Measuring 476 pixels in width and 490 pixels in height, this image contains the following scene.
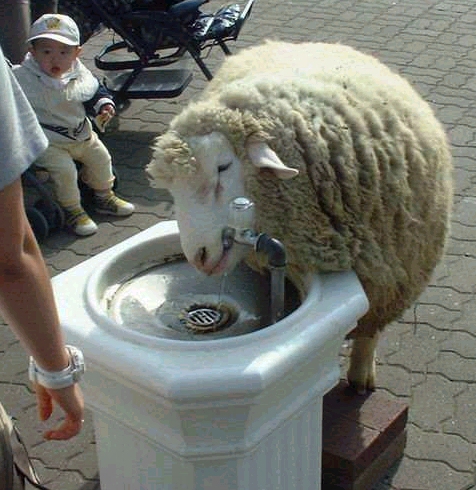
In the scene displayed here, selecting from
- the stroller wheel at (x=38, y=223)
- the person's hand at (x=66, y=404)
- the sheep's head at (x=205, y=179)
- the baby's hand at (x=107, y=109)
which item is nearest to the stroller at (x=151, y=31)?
the baby's hand at (x=107, y=109)

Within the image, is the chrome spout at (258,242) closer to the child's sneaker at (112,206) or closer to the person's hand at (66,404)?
the person's hand at (66,404)

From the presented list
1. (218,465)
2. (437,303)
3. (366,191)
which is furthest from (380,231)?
(437,303)

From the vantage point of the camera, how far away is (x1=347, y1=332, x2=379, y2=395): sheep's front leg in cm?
305

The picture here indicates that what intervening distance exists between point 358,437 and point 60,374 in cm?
128

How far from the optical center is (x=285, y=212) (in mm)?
2379

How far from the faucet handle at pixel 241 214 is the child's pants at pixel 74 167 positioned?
227 centimetres

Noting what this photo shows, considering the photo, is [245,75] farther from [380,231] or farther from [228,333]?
[228,333]

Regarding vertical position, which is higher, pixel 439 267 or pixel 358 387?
pixel 358 387

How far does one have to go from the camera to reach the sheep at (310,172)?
236cm

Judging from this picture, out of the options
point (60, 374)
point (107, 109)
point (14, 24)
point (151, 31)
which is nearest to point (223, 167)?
point (60, 374)

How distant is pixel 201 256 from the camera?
2.41m

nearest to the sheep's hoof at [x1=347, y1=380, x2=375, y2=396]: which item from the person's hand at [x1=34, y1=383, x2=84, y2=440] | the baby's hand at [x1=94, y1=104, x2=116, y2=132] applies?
the person's hand at [x1=34, y1=383, x2=84, y2=440]

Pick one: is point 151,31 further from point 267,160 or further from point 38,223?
point 267,160

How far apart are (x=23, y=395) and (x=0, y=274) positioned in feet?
6.35
